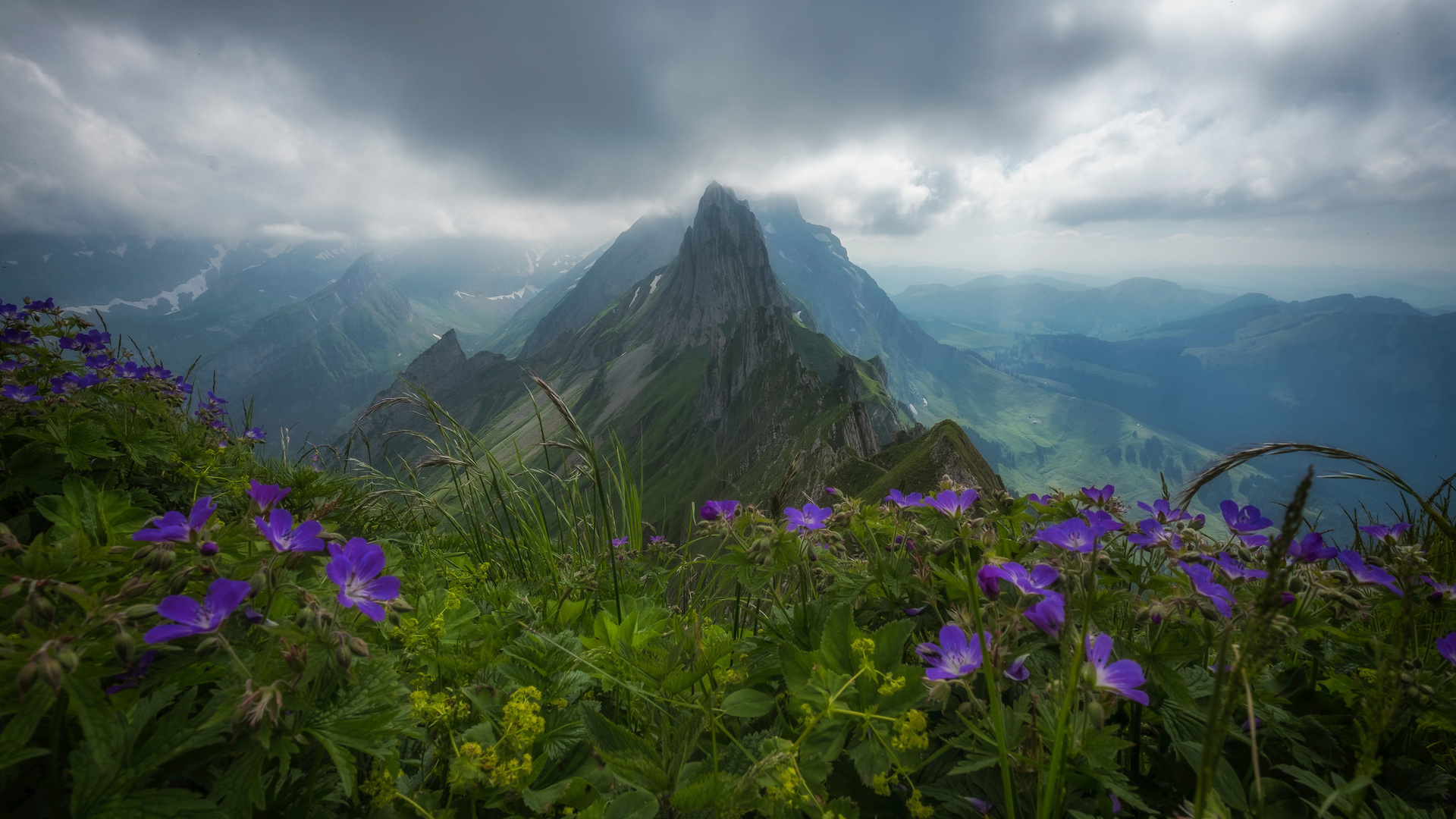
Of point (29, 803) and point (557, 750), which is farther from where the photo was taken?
point (557, 750)

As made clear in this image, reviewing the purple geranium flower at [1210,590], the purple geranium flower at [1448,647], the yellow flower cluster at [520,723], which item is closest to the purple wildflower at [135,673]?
the yellow flower cluster at [520,723]

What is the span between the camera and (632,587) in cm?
355

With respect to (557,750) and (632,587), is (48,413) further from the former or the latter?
(557,750)

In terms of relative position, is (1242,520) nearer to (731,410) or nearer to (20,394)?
(20,394)

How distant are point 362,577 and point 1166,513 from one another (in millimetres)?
4007

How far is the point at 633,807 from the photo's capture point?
5.46ft

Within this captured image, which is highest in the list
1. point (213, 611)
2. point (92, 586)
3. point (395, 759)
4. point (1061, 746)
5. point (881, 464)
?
point (213, 611)

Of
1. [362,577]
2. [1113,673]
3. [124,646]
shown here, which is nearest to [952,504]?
[1113,673]

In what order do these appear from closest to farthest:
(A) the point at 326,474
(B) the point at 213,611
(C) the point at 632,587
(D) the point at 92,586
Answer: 1. (B) the point at 213,611
2. (D) the point at 92,586
3. (C) the point at 632,587
4. (A) the point at 326,474

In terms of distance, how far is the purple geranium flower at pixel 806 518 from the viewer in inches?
114

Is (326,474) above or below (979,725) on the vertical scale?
below

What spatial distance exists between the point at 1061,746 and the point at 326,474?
644 cm

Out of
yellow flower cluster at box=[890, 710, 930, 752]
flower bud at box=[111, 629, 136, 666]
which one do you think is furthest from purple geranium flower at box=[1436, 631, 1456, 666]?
flower bud at box=[111, 629, 136, 666]

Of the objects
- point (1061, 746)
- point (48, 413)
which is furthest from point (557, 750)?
point (48, 413)
